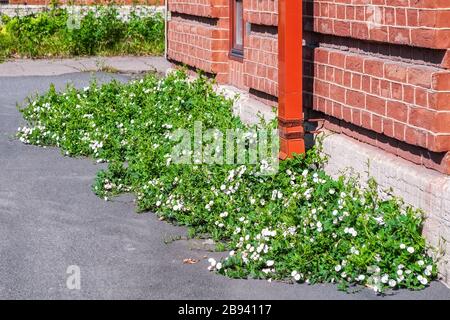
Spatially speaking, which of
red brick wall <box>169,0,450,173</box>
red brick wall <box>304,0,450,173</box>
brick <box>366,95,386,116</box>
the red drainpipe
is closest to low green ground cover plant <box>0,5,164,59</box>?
red brick wall <box>169,0,450,173</box>

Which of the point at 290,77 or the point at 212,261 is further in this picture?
the point at 290,77

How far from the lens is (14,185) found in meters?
8.30

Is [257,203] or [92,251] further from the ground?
[257,203]

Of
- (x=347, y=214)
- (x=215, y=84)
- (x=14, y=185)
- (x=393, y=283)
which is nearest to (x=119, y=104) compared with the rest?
(x=215, y=84)

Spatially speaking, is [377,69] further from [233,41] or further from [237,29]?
[233,41]

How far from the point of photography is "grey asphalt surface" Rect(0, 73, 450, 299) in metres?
5.50

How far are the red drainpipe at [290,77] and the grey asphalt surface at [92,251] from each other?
3.36 feet

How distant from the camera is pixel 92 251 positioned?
20.9 feet

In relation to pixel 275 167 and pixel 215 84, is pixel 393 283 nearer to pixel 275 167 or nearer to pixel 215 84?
pixel 275 167

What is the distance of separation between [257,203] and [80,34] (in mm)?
11942

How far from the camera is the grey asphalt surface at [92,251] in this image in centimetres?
550

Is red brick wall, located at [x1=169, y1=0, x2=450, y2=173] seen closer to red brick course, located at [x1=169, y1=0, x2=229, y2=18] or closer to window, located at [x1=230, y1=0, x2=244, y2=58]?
window, located at [x1=230, y1=0, x2=244, y2=58]

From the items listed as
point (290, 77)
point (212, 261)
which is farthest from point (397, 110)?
point (212, 261)

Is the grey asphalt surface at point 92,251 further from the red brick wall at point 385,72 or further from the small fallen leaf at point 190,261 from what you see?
the red brick wall at point 385,72
